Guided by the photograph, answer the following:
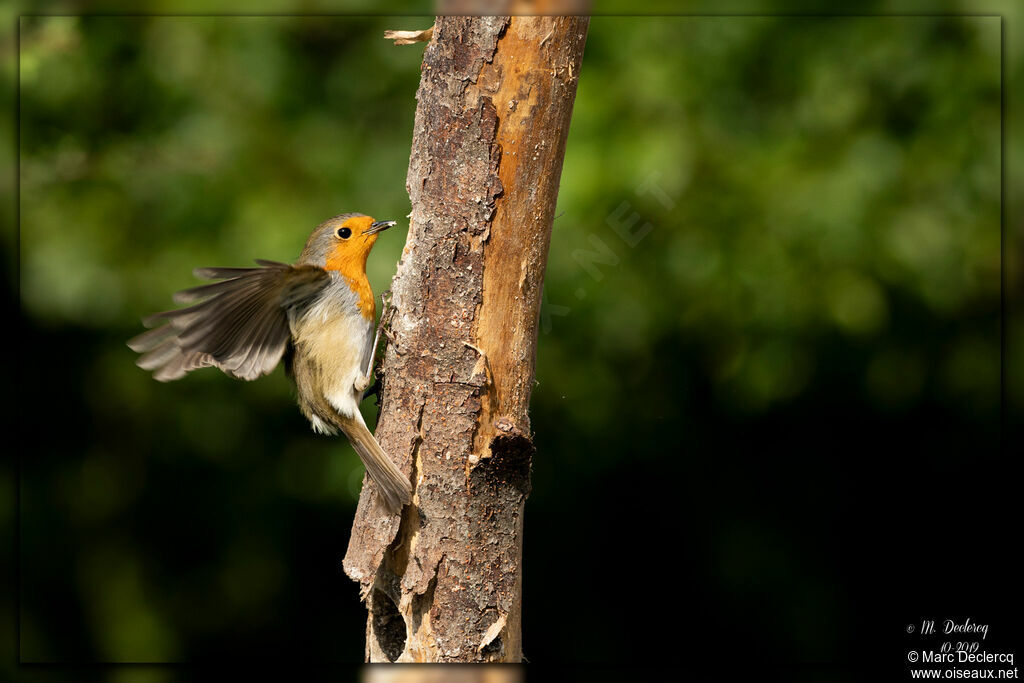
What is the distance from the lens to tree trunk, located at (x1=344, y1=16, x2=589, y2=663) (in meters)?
2.28

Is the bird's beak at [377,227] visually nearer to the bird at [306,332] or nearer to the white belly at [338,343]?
the bird at [306,332]

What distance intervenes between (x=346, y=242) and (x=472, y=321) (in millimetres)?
1246

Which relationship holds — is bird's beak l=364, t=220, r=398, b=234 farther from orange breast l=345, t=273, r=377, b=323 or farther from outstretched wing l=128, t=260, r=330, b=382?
outstretched wing l=128, t=260, r=330, b=382

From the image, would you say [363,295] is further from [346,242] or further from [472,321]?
[472,321]

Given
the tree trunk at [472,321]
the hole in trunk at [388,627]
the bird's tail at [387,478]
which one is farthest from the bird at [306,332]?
the hole in trunk at [388,627]

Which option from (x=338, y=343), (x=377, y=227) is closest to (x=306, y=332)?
(x=338, y=343)

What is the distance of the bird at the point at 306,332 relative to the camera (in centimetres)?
260

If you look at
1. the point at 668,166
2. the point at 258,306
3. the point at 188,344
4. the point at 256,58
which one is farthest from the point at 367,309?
the point at 256,58

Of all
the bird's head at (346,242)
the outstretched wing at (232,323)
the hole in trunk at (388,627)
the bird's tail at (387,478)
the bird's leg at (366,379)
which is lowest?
the hole in trunk at (388,627)

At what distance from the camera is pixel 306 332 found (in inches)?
126

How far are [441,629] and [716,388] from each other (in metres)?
2.86

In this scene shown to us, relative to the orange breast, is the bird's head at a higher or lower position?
higher

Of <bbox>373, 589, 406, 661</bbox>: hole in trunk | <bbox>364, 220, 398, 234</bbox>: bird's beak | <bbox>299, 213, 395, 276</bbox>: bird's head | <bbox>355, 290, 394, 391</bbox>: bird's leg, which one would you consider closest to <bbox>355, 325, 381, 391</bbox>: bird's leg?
<bbox>355, 290, 394, 391</bbox>: bird's leg

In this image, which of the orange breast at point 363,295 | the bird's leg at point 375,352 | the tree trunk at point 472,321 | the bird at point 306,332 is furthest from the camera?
the orange breast at point 363,295
